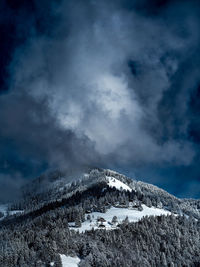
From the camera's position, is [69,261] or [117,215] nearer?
[69,261]

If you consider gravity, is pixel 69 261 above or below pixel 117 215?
below

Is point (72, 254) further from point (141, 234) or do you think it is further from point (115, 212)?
point (115, 212)

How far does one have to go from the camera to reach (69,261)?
291ft

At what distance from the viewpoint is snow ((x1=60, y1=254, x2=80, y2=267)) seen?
8568 cm

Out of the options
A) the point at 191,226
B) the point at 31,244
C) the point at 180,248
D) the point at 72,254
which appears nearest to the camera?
the point at 72,254

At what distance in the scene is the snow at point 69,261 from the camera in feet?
281

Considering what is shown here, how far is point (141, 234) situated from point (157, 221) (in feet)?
80.4

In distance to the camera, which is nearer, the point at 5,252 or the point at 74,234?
the point at 5,252

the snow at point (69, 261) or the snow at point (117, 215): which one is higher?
the snow at point (117, 215)

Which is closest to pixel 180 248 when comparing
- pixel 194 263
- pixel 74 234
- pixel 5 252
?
pixel 194 263

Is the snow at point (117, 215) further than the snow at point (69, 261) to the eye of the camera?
Yes

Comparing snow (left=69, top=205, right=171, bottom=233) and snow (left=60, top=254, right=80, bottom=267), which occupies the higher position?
snow (left=69, top=205, right=171, bottom=233)

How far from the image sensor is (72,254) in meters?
93.6

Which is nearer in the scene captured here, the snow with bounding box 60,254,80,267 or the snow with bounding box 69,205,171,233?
the snow with bounding box 60,254,80,267
